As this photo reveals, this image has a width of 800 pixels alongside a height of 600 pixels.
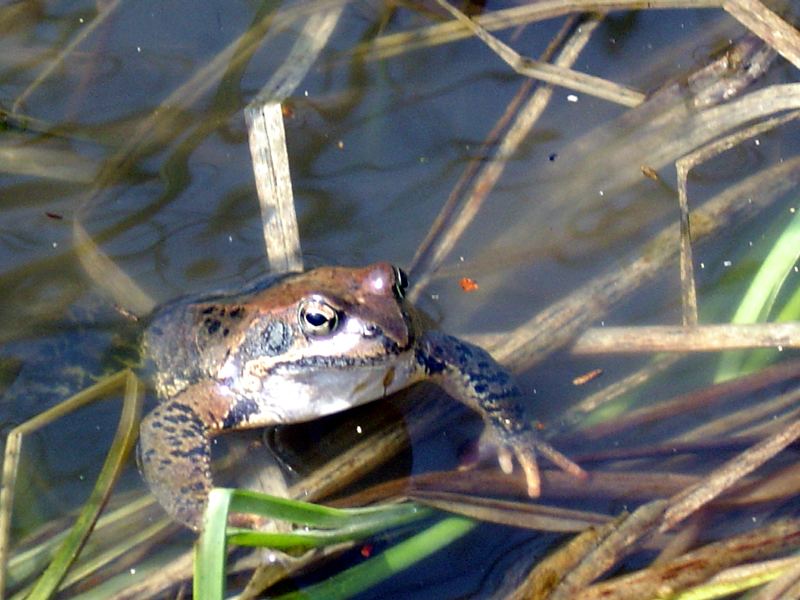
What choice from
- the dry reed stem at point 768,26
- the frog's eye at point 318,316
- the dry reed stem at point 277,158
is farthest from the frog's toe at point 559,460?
the dry reed stem at point 768,26

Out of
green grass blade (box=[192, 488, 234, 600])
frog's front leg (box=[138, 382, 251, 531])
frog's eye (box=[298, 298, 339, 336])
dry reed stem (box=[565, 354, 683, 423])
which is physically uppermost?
frog's eye (box=[298, 298, 339, 336])

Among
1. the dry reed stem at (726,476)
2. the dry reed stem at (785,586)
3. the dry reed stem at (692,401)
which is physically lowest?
the dry reed stem at (785,586)

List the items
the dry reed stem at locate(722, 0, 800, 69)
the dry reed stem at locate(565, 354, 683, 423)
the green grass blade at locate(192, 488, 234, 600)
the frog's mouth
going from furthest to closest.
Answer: the dry reed stem at locate(722, 0, 800, 69), the dry reed stem at locate(565, 354, 683, 423), the frog's mouth, the green grass blade at locate(192, 488, 234, 600)

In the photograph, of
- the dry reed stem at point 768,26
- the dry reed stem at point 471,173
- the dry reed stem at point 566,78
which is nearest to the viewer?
the dry reed stem at point 471,173

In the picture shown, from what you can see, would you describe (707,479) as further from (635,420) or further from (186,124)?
(186,124)

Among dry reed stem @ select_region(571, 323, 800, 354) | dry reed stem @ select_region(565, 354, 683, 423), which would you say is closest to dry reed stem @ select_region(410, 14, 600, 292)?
dry reed stem @ select_region(571, 323, 800, 354)

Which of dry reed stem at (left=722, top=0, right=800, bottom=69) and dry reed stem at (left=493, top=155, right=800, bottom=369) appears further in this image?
dry reed stem at (left=722, top=0, right=800, bottom=69)

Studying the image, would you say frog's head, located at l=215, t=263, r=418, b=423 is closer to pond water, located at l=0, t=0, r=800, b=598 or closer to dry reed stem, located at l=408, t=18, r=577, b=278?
pond water, located at l=0, t=0, r=800, b=598

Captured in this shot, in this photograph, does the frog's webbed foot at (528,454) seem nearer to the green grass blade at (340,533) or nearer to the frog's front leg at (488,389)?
the frog's front leg at (488,389)
